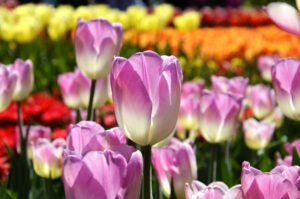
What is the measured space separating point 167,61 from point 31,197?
64cm

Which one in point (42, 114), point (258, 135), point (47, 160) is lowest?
point (42, 114)

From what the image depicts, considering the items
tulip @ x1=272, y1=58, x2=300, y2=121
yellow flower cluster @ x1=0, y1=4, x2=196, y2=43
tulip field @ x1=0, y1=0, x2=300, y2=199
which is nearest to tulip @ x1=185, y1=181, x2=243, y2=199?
tulip field @ x1=0, y1=0, x2=300, y2=199

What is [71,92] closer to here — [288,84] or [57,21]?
[288,84]

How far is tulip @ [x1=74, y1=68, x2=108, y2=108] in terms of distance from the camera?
42.8 inches

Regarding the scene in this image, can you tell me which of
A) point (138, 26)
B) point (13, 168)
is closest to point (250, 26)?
point (138, 26)

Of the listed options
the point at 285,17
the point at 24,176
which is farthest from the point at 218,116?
the point at 24,176

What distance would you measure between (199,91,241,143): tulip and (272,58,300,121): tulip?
0.18m

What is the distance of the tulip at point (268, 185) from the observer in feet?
1.75

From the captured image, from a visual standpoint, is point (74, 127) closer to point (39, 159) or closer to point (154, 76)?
point (154, 76)

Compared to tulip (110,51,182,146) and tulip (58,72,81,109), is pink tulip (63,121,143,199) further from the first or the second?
tulip (58,72,81,109)

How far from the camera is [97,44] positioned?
956mm

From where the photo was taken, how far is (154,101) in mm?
615

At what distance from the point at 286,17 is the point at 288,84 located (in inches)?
4.6

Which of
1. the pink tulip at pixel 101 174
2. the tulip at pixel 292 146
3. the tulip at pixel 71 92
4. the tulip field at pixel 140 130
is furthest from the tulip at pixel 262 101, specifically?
the pink tulip at pixel 101 174
